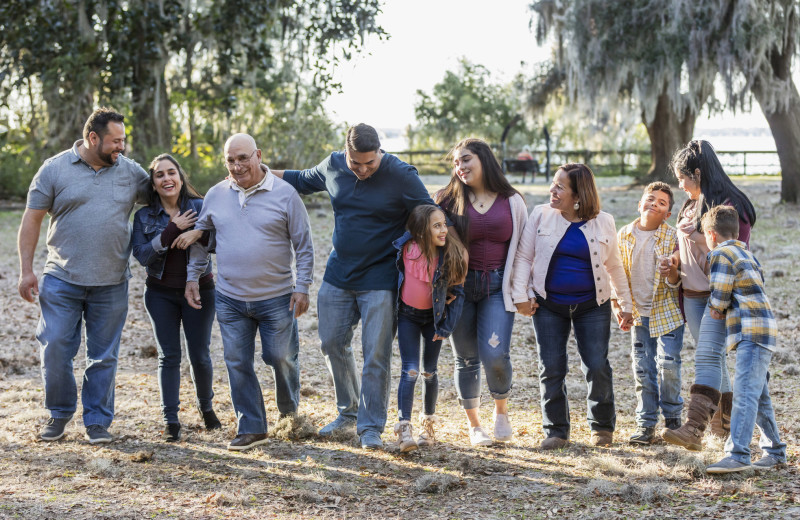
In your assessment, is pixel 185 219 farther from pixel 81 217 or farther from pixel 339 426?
pixel 339 426

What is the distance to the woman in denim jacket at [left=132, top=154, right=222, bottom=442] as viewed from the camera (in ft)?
17.1

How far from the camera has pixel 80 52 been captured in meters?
→ 16.3

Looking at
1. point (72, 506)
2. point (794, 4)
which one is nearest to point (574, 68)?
point (794, 4)

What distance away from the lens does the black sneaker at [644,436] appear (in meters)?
5.19

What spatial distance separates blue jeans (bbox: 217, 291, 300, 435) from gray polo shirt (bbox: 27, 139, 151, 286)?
71cm

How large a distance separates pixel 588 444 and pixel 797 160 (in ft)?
41.0

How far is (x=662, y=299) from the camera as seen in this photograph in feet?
16.9

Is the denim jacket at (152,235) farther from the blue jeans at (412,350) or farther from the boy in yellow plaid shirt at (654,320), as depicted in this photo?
the boy in yellow plaid shirt at (654,320)

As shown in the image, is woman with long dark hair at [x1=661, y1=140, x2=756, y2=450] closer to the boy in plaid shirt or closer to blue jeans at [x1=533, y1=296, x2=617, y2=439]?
the boy in plaid shirt

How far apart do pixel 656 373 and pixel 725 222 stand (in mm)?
1080

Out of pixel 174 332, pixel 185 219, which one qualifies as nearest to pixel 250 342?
pixel 174 332

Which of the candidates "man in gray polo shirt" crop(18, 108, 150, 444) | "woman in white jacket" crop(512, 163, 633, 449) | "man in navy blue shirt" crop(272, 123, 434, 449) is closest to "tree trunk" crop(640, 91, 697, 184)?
"woman in white jacket" crop(512, 163, 633, 449)

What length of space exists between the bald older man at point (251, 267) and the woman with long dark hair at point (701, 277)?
6.84 ft

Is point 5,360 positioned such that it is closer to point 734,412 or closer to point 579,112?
point 734,412
